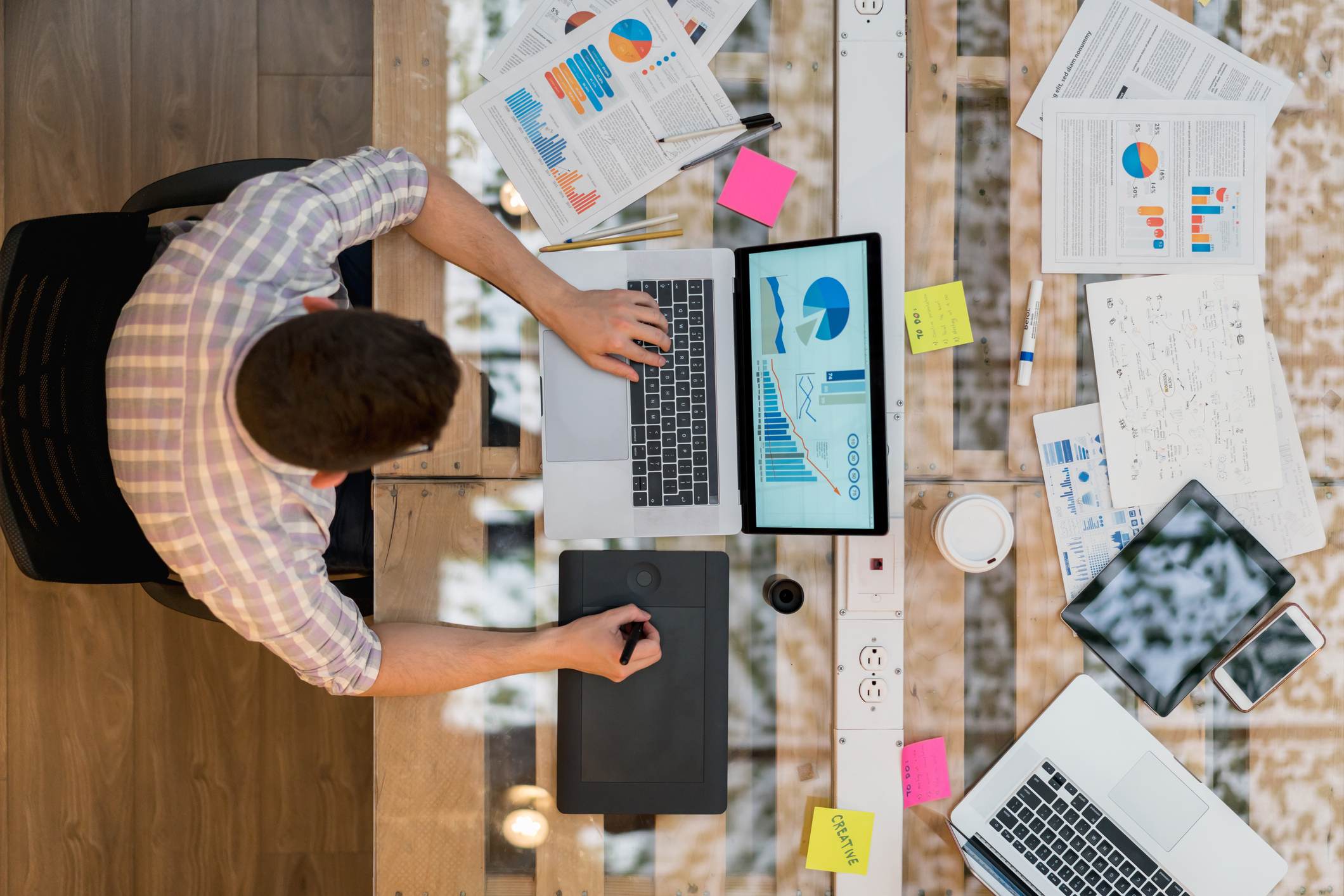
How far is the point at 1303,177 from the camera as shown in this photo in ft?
3.96

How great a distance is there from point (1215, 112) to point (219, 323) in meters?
1.49

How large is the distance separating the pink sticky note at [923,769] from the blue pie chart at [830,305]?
25.4 inches

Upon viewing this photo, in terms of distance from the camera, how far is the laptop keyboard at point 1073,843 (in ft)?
3.72

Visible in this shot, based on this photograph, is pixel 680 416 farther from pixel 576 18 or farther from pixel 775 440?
pixel 576 18

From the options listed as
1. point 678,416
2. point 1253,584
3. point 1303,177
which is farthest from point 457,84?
point 1253,584

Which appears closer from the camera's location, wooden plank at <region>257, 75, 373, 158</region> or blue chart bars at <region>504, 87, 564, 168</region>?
blue chart bars at <region>504, 87, 564, 168</region>

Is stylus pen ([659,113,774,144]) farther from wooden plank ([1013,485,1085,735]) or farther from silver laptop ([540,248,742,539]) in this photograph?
wooden plank ([1013,485,1085,735])

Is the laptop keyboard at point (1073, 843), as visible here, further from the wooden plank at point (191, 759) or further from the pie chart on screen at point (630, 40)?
the wooden plank at point (191, 759)

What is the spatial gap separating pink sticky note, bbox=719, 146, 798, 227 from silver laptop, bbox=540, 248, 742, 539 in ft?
0.30

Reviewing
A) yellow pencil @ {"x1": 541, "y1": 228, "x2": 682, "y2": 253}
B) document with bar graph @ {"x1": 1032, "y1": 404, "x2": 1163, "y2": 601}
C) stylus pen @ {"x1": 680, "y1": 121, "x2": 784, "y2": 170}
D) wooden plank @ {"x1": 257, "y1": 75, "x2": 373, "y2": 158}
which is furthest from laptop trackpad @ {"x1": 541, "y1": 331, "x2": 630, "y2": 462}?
wooden plank @ {"x1": 257, "y1": 75, "x2": 373, "y2": 158}

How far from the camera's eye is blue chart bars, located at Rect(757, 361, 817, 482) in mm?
1095

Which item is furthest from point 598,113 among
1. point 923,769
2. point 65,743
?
point 65,743

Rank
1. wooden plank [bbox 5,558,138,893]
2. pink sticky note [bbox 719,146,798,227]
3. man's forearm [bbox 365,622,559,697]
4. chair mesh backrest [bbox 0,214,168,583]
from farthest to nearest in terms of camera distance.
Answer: wooden plank [bbox 5,558,138,893] → pink sticky note [bbox 719,146,798,227] → man's forearm [bbox 365,622,559,697] → chair mesh backrest [bbox 0,214,168,583]

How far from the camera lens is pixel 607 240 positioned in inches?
45.4
